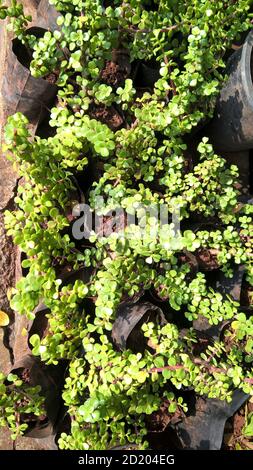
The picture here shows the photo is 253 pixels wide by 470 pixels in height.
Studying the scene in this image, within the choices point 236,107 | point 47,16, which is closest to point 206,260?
point 236,107

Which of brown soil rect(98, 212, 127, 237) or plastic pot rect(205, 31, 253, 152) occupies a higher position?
plastic pot rect(205, 31, 253, 152)

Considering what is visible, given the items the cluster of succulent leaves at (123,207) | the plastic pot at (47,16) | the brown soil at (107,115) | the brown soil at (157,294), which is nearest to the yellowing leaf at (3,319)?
the cluster of succulent leaves at (123,207)

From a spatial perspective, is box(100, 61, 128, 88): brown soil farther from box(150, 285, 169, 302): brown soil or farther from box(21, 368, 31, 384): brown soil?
box(21, 368, 31, 384): brown soil

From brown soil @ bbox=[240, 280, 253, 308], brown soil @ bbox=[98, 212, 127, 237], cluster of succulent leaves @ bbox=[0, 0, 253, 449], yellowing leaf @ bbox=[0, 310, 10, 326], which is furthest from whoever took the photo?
yellowing leaf @ bbox=[0, 310, 10, 326]

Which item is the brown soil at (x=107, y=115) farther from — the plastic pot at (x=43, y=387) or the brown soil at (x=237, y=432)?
the brown soil at (x=237, y=432)

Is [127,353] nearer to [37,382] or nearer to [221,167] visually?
[37,382]

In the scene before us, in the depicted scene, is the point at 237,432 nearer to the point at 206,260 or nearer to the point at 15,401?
the point at 206,260

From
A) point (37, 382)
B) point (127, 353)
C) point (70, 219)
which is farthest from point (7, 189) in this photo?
point (127, 353)

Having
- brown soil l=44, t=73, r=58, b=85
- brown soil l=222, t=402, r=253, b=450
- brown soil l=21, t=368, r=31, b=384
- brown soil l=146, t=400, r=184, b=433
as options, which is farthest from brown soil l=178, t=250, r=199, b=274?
brown soil l=44, t=73, r=58, b=85
